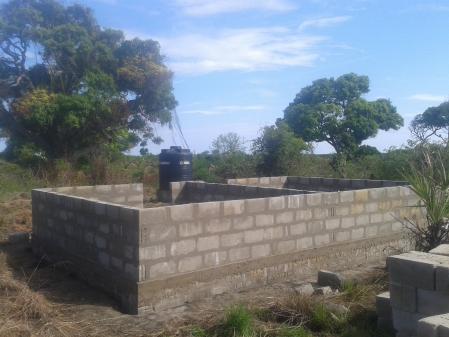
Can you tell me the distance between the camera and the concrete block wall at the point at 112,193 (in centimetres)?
841

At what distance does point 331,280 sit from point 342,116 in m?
19.8

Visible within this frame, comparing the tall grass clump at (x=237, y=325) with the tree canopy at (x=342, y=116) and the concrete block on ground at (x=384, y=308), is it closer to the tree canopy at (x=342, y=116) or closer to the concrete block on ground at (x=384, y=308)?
the concrete block on ground at (x=384, y=308)

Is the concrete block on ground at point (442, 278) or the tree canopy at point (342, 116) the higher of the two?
the tree canopy at point (342, 116)

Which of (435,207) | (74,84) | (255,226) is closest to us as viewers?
(435,207)

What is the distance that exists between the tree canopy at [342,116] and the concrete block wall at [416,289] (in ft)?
62.9

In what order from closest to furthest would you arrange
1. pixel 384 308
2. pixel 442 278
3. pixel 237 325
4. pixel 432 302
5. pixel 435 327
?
pixel 435 327 → pixel 442 278 → pixel 432 302 → pixel 237 325 → pixel 384 308

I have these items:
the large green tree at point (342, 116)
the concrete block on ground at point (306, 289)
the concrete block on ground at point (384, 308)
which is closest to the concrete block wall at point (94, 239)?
the concrete block on ground at point (306, 289)

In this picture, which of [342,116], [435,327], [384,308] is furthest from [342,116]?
A: [435,327]

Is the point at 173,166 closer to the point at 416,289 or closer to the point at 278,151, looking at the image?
the point at 278,151

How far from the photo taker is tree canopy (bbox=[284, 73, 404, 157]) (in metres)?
24.4

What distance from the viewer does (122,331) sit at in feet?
15.6

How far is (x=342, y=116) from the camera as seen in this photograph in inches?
982

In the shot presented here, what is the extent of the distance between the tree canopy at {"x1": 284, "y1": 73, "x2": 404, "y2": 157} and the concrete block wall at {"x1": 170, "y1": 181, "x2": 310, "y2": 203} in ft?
45.8

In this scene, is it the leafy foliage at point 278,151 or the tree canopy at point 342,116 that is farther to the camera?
the tree canopy at point 342,116
